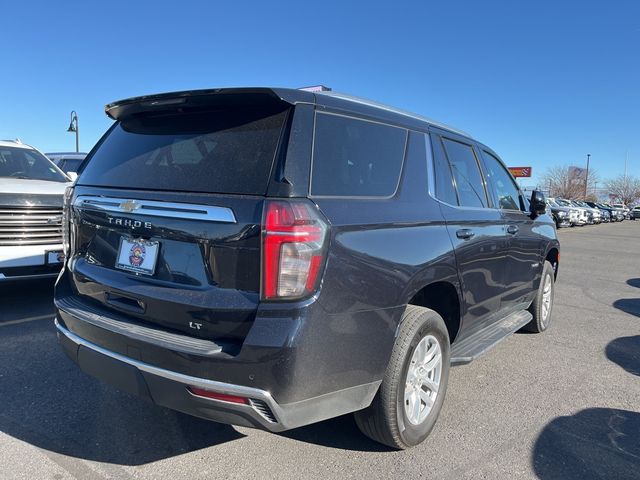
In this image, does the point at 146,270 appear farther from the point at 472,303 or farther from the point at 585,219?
the point at 585,219

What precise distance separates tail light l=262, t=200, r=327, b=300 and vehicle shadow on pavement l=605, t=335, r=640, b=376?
383 centimetres

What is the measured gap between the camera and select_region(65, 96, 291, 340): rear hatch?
2.34 meters

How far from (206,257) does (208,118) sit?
2.66 ft

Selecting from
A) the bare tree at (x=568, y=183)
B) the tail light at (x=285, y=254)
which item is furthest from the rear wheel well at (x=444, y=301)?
the bare tree at (x=568, y=183)

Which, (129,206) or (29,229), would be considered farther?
(29,229)

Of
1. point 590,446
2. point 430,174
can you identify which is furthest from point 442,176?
point 590,446

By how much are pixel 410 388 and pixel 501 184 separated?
2.57 meters

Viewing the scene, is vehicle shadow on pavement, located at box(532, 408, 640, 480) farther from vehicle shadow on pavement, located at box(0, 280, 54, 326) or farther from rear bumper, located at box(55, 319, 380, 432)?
vehicle shadow on pavement, located at box(0, 280, 54, 326)

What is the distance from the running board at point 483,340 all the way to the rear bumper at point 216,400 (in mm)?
1116

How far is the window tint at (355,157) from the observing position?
2.54m

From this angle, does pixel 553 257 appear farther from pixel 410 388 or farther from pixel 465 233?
pixel 410 388

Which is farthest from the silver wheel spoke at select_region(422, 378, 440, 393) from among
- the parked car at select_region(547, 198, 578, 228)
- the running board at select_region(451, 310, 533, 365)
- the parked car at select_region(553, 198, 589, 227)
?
the parked car at select_region(553, 198, 589, 227)

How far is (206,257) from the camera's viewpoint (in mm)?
2410

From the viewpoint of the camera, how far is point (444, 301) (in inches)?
139
